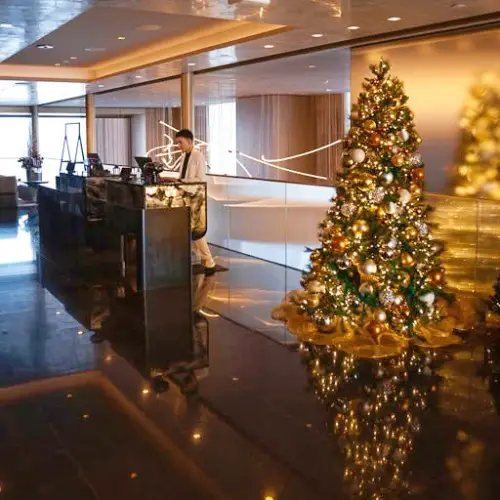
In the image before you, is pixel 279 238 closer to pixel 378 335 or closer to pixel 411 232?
pixel 411 232

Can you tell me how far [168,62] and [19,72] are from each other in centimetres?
493

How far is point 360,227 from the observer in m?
5.92

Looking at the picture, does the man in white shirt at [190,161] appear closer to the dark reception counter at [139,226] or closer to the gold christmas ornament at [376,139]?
the dark reception counter at [139,226]

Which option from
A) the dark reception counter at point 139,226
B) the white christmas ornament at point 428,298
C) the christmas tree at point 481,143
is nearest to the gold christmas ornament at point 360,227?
the white christmas ornament at point 428,298

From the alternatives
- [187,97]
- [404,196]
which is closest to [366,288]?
[404,196]

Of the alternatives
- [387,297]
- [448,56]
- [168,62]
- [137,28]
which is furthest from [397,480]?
[168,62]

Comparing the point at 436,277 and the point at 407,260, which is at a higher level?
the point at 407,260

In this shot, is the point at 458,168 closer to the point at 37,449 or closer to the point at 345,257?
the point at 345,257

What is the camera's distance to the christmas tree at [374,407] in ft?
11.8

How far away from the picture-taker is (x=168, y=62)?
10.4 meters

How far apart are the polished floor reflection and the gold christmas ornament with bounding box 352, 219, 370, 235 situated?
38.8 inches

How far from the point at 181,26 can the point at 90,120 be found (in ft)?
31.0

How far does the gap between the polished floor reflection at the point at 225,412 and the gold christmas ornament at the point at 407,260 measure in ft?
2.36

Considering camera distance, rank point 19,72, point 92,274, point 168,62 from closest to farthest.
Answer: point 92,274 < point 168,62 < point 19,72
